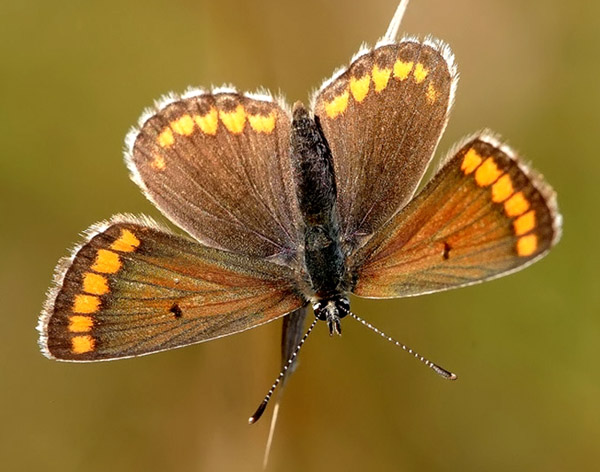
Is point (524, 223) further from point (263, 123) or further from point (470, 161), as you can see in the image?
point (263, 123)

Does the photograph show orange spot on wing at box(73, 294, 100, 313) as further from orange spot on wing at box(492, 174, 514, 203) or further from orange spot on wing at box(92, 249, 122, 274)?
orange spot on wing at box(492, 174, 514, 203)

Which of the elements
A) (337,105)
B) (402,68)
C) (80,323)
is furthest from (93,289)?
(402,68)

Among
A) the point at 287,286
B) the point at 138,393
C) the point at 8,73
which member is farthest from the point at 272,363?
the point at 8,73

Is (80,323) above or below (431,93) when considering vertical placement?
below

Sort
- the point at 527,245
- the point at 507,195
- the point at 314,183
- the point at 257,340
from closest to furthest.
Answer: the point at 527,245
the point at 507,195
the point at 314,183
the point at 257,340

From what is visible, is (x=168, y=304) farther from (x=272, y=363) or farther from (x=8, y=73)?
(x=8, y=73)

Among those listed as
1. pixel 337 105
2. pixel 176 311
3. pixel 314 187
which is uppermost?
pixel 337 105

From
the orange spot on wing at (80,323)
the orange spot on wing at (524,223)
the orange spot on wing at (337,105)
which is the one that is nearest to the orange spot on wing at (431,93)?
the orange spot on wing at (337,105)

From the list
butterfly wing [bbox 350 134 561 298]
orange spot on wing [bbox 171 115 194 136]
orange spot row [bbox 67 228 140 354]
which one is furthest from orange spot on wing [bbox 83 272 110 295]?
butterfly wing [bbox 350 134 561 298]
